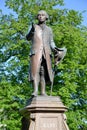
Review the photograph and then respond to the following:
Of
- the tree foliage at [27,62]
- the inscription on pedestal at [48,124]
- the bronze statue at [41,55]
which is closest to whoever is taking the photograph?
the inscription on pedestal at [48,124]

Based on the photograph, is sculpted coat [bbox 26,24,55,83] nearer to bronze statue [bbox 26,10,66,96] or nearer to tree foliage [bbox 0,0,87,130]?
bronze statue [bbox 26,10,66,96]

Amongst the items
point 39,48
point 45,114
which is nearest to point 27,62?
point 39,48

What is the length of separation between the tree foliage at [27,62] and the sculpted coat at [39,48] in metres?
12.8

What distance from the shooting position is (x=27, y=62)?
23.4 metres

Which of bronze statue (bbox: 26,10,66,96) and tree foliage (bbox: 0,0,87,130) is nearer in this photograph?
bronze statue (bbox: 26,10,66,96)

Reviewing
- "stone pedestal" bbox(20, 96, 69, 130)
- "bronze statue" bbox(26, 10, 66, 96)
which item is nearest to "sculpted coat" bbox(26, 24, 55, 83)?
"bronze statue" bbox(26, 10, 66, 96)

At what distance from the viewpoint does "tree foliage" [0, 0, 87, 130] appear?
2281cm

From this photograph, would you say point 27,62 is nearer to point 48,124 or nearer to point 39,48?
point 39,48

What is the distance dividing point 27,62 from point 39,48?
546 inches

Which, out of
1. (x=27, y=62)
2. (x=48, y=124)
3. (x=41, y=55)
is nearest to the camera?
(x=48, y=124)

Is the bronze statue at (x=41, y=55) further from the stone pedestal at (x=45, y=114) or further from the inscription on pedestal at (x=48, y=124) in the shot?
the inscription on pedestal at (x=48, y=124)

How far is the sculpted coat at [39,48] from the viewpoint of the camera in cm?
944

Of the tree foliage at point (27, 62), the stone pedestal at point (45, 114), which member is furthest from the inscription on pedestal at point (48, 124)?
the tree foliage at point (27, 62)

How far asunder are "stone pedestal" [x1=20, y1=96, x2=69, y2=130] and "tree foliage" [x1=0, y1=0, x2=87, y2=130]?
13136 mm
